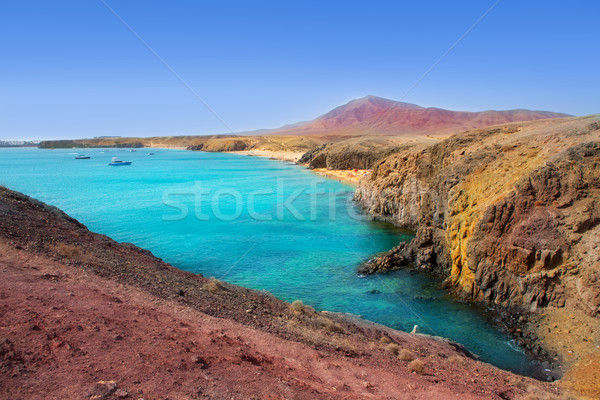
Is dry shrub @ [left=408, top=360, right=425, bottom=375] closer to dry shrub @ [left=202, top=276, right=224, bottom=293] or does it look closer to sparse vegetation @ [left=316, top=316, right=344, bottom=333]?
sparse vegetation @ [left=316, top=316, right=344, bottom=333]

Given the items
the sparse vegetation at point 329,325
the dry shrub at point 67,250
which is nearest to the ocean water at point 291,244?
the sparse vegetation at point 329,325

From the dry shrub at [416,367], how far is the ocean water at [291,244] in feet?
17.2

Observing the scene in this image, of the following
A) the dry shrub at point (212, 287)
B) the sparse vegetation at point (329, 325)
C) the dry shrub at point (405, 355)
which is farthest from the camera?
the dry shrub at point (212, 287)

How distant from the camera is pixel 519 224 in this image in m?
18.0

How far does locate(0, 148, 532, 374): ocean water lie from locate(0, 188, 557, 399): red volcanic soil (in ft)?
11.4

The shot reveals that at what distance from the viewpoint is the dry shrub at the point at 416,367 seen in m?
11.1

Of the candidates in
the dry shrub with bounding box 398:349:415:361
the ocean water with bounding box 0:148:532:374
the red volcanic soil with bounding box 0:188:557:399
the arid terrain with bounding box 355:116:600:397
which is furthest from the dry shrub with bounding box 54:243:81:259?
the arid terrain with bounding box 355:116:600:397

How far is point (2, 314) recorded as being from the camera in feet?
26.5

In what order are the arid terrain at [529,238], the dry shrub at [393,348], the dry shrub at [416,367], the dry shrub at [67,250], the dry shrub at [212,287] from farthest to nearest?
the arid terrain at [529,238] → the dry shrub at [212,287] → the dry shrub at [67,250] → the dry shrub at [393,348] → the dry shrub at [416,367]

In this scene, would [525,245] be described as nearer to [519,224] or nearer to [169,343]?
[519,224]

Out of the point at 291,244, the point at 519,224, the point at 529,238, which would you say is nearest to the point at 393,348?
the point at 529,238

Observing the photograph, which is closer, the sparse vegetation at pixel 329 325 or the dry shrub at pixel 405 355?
the dry shrub at pixel 405 355

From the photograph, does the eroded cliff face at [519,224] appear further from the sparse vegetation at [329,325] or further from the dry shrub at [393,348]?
the sparse vegetation at [329,325]

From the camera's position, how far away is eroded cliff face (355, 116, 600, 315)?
16.1 meters
